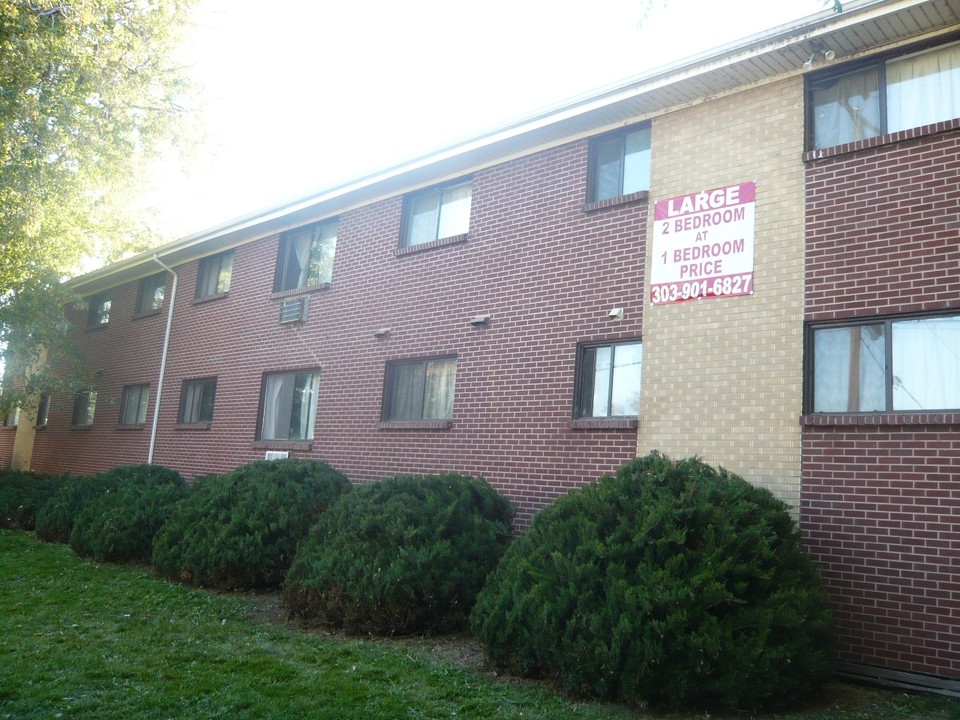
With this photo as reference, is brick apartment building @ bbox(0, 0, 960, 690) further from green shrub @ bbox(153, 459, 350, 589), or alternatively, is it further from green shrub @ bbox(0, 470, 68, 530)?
green shrub @ bbox(0, 470, 68, 530)

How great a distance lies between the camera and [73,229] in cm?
2000

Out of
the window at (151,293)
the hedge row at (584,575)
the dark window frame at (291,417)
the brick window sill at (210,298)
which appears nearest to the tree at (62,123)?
the window at (151,293)

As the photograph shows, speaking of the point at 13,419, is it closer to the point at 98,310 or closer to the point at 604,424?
the point at 98,310

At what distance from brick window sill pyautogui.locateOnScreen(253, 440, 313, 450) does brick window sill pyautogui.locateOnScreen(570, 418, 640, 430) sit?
216 inches

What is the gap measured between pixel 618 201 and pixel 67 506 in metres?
10.1

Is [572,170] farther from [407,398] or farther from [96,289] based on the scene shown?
[96,289]

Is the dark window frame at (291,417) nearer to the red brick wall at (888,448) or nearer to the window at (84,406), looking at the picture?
the window at (84,406)

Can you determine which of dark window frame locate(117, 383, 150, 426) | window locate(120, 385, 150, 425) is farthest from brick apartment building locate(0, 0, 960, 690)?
window locate(120, 385, 150, 425)

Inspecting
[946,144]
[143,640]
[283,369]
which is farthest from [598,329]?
[283,369]

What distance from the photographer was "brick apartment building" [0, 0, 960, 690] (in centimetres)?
727

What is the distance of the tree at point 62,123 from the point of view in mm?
13930

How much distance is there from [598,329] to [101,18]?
1147 centimetres

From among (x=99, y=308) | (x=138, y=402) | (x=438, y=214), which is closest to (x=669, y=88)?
(x=438, y=214)

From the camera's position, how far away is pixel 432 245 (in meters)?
12.3
